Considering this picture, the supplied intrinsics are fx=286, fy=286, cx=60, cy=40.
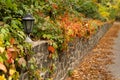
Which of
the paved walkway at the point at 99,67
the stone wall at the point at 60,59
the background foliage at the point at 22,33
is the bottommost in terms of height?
the paved walkway at the point at 99,67

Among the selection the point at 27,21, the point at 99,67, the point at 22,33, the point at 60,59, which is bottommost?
the point at 99,67

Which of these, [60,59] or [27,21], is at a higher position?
[27,21]

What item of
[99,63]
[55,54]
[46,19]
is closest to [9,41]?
[55,54]

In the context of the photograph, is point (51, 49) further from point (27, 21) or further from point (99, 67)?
point (99, 67)

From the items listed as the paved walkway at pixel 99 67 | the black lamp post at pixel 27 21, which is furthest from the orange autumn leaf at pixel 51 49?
the paved walkway at pixel 99 67

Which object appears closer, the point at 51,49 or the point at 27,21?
the point at 27,21

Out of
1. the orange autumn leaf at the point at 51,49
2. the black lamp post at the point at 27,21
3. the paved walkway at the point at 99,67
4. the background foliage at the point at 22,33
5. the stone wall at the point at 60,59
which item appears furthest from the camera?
the paved walkway at the point at 99,67

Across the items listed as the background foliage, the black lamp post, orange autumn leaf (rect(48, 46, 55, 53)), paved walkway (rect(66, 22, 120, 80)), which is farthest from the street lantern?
paved walkway (rect(66, 22, 120, 80))

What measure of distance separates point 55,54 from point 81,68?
294 cm

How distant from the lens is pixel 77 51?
27.4 ft

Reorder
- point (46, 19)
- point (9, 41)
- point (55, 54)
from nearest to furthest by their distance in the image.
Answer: point (9, 41), point (55, 54), point (46, 19)

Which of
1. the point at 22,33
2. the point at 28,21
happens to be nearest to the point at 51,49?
the point at 28,21

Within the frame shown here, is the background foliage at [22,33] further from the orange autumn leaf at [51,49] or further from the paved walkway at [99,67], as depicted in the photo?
the paved walkway at [99,67]

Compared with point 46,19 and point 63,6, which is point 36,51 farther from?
point 63,6
